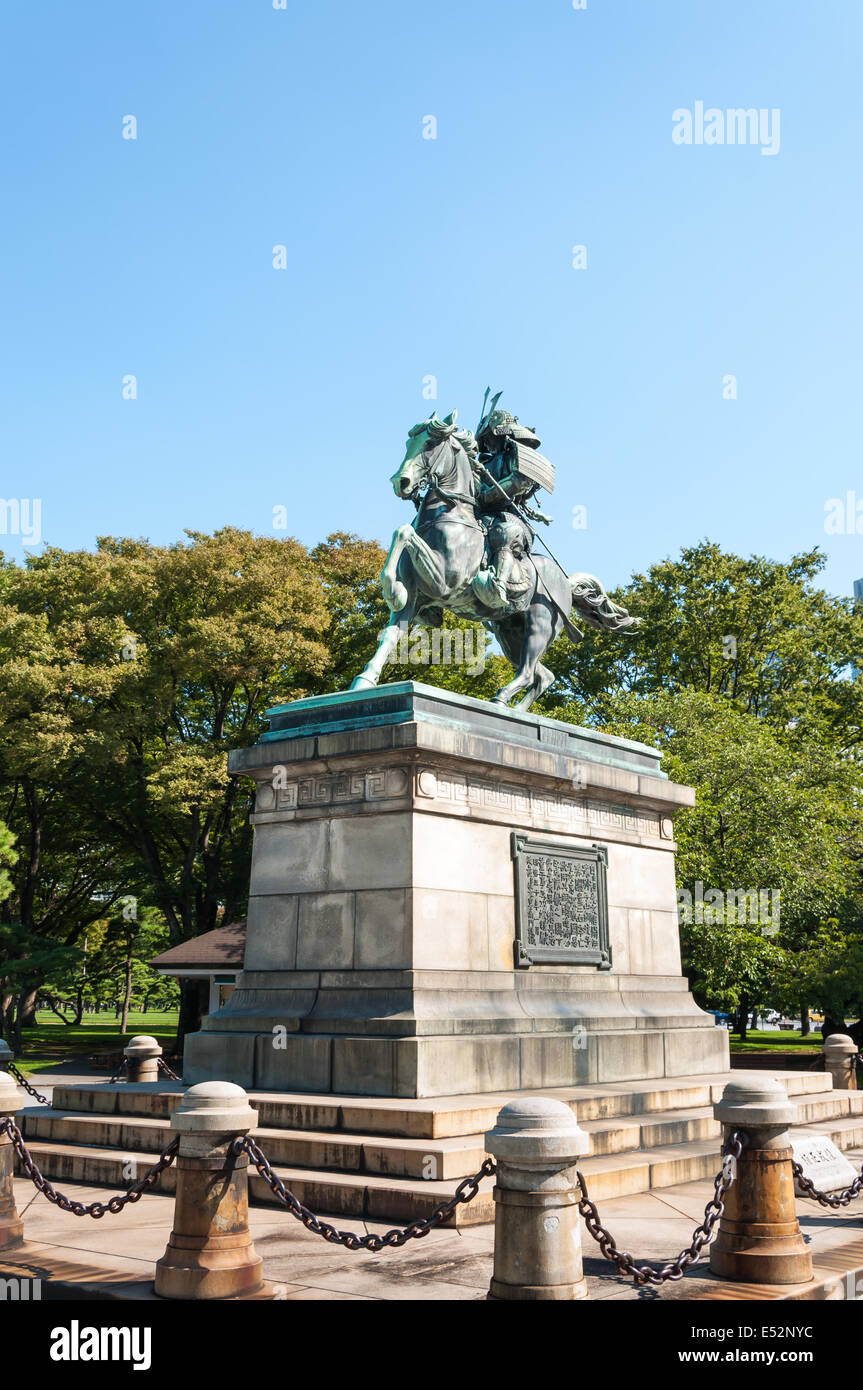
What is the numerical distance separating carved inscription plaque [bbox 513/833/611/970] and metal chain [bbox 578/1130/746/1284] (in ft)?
17.8

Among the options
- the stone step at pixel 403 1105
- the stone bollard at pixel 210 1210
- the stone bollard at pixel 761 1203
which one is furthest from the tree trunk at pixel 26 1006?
the stone bollard at pixel 761 1203

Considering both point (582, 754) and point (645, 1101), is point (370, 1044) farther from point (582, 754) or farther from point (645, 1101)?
point (582, 754)

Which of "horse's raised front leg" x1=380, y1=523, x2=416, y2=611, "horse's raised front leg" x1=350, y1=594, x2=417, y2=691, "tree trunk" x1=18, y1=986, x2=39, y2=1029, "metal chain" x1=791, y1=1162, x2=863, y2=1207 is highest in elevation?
"horse's raised front leg" x1=380, y1=523, x2=416, y2=611

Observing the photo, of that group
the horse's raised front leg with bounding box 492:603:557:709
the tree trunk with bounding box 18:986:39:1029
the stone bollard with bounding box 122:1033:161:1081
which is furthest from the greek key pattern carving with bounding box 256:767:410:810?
the tree trunk with bounding box 18:986:39:1029

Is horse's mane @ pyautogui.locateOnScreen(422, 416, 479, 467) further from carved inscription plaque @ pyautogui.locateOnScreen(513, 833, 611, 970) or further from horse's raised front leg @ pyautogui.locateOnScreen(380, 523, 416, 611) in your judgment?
carved inscription plaque @ pyautogui.locateOnScreen(513, 833, 611, 970)

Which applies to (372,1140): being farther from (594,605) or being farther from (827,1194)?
(594,605)

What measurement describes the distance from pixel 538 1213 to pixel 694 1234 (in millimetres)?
1261

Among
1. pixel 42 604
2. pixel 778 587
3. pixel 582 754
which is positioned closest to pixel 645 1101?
pixel 582 754

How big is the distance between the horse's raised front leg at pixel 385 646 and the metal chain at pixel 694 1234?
655cm

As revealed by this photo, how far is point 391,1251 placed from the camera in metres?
7.52

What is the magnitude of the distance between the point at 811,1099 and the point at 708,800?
15.5m

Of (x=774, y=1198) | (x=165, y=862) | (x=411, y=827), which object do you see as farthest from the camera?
(x=165, y=862)

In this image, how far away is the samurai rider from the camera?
1426 centimetres

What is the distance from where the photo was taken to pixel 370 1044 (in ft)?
34.9
